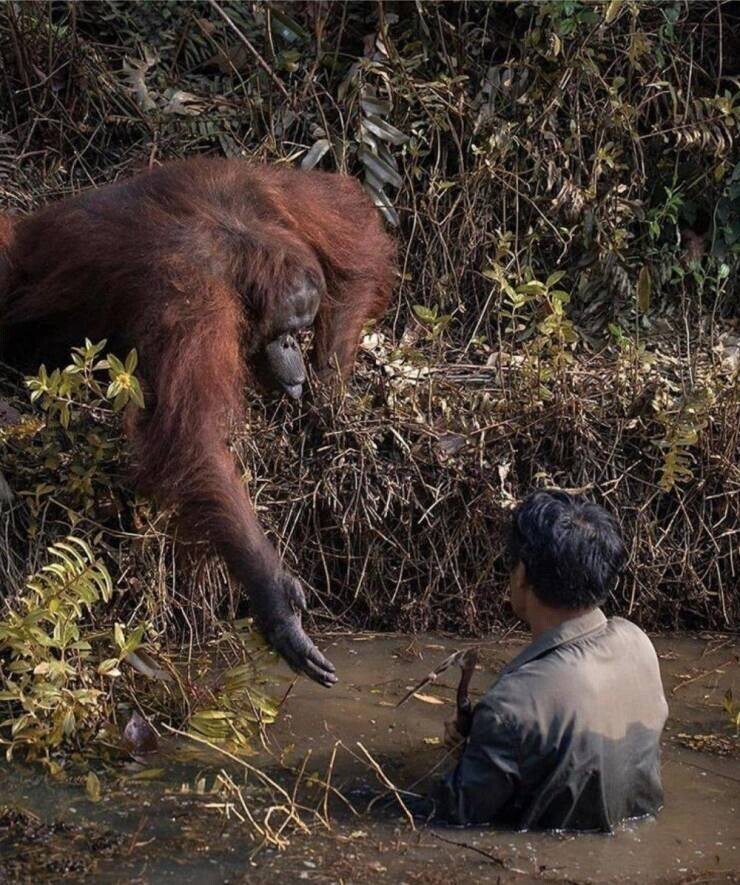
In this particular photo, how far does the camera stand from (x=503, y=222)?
5.94 meters

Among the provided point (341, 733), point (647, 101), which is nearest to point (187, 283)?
point (341, 733)

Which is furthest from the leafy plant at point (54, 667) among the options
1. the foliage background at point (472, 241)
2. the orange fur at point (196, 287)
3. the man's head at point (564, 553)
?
the man's head at point (564, 553)

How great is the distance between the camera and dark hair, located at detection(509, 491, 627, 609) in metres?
3.43

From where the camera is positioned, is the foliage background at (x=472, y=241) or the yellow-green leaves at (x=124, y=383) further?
the foliage background at (x=472, y=241)

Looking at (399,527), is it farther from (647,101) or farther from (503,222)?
(647,101)

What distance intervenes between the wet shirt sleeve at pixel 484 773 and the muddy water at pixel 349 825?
0.18ft

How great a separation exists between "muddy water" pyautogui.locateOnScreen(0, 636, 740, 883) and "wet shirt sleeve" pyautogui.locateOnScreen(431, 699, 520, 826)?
6 cm

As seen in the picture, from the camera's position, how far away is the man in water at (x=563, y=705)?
335cm

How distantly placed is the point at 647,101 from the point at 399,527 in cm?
228

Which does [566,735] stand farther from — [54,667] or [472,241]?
[472,241]

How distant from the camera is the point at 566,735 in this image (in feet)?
11.0

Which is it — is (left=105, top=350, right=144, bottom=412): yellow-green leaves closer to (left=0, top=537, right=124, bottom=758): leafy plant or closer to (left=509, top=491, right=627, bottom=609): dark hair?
(left=0, top=537, right=124, bottom=758): leafy plant

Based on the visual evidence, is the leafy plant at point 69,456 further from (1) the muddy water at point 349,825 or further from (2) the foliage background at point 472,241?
(1) the muddy water at point 349,825

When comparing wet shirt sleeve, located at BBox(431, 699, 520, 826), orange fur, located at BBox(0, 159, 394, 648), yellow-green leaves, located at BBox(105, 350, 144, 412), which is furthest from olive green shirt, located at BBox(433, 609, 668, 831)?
yellow-green leaves, located at BBox(105, 350, 144, 412)
